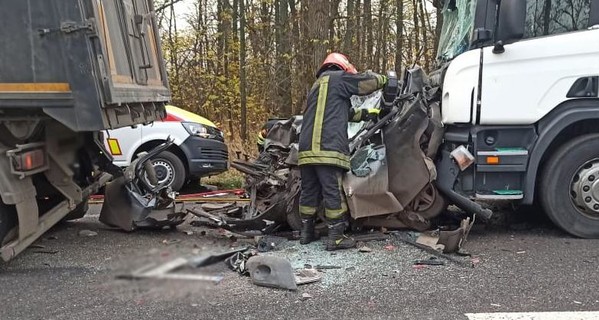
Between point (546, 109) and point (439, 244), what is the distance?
1.46 metres

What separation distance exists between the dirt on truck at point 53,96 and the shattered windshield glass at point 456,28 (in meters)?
2.95

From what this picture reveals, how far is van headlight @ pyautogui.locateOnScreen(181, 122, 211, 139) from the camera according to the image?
771 cm

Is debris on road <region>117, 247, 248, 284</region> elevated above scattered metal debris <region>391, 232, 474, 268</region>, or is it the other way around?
debris on road <region>117, 247, 248, 284</region>

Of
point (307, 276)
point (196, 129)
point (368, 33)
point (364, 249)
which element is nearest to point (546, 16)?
point (364, 249)

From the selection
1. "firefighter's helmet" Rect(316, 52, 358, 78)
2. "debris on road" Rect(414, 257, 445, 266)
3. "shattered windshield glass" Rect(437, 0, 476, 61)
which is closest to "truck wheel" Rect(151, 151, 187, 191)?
"firefighter's helmet" Rect(316, 52, 358, 78)

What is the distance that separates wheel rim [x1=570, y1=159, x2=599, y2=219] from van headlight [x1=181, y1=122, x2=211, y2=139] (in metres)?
4.88

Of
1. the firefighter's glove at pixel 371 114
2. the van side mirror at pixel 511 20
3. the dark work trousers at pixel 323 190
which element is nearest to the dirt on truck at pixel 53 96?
the dark work trousers at pixel 323 190

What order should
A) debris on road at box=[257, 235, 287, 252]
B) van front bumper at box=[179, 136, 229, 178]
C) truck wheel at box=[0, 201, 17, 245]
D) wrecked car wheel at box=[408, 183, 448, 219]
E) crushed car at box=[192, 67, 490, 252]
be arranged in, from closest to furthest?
truck wheel at box=[0, 201, 17, 245] < debris on road at box=[257, 235, 287, 252] < crushed car at box=[192, 67, 490, 252] < wrecked car wheel at box=[408, 183, 448, 219] < van front bumper at box=[179, 136, 229, 178]

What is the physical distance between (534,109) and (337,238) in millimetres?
1993

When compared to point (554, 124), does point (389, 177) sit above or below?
below

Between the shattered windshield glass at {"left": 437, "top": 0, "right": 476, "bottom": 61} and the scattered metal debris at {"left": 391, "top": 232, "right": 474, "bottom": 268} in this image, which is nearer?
the scattered metal debris at {"left": 391, "top": 232, "right": 474, "bottom": 268}

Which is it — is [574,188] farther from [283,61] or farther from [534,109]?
[283,61]

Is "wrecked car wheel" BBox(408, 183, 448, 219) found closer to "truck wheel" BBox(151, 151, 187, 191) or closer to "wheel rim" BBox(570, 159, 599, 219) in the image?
"wheel rim" BBox(570, 159, 599, 219)

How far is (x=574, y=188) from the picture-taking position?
4.69 m
